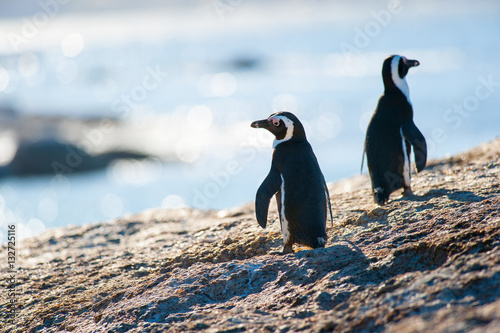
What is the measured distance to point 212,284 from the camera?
3562 mm

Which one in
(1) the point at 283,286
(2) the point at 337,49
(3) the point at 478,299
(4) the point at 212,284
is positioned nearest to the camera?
(3) the point at 478,299

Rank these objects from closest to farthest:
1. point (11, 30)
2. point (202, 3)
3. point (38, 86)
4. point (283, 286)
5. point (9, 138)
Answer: point (283, 286), point (9, 138), point (38, 86), point (11, 30), point (202, 3)

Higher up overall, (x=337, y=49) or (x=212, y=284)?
(x=337, y=49)

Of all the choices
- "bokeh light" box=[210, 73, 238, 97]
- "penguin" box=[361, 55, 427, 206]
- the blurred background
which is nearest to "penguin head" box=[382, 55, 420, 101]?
"penguin" box=[361, 55, 427, 206]

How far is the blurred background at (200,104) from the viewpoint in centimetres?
1430

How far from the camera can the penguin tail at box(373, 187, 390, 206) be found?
4.95 metres

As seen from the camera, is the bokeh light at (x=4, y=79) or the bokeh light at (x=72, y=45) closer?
the bokeh light at (x=4, y=79)

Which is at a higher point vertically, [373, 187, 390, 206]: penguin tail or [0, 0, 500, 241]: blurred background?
[0, 0, 500, 241]: blurred background

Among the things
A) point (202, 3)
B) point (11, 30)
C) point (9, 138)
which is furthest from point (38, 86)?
point (202, 3)

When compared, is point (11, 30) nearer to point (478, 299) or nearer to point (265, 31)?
point (265, 31)

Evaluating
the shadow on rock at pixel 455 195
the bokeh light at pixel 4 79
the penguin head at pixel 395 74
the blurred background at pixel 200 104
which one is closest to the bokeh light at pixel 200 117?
the blurred background at pixel 200 104

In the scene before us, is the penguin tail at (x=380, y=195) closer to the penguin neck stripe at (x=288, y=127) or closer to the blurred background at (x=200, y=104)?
the penguin neck stripe at (x=288, y=127)

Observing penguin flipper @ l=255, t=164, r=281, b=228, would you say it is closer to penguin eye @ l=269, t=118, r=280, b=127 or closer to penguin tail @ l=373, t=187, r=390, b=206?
penguin eye @ l=269, t=118, r=280, b=127

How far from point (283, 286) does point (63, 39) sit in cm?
4780
